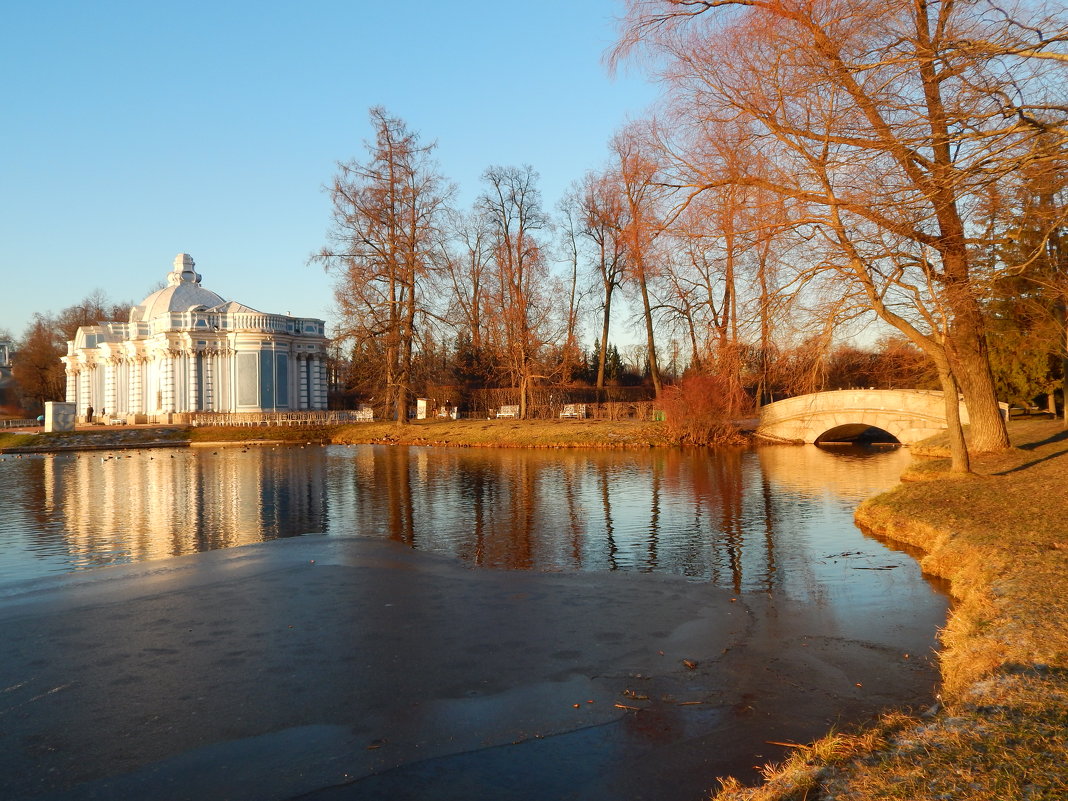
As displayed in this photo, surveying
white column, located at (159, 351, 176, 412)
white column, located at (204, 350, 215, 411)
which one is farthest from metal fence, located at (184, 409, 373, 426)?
white column, located at (159, 351, 176, 412)

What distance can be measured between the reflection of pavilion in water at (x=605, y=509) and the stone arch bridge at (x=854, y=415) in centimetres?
554

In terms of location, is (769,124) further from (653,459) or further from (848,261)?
(653,459)

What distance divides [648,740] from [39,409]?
9160cm

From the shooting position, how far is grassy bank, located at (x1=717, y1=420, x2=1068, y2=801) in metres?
3.99

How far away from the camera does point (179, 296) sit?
209 ft

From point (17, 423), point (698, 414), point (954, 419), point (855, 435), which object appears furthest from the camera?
point (17, 423)

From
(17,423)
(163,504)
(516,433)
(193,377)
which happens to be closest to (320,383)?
(193,377)

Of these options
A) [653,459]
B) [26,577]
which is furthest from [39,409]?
[26,577]

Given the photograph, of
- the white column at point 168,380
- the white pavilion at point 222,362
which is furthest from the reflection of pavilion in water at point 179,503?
the white column at point 168,380

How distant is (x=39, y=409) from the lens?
81.5 meters

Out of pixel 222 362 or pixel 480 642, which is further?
pixel 222 362

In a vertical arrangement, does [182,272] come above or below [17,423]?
above

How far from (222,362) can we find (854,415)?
42011 mm

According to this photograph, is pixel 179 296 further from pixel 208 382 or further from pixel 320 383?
pixel 320 383
